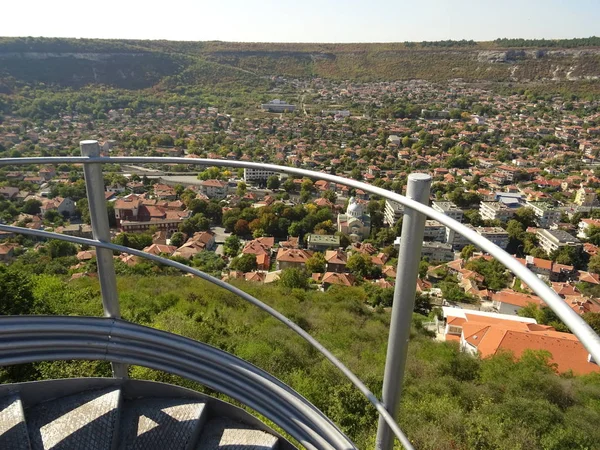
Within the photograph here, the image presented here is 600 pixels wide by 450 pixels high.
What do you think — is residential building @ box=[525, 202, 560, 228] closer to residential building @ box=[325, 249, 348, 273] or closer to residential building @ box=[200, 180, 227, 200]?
residential building @ box=[325, 249, 348, 273]

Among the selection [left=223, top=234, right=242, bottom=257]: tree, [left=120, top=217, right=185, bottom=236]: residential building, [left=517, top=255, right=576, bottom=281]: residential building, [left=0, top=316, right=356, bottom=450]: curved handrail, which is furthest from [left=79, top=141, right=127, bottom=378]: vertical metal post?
[left=517, top=255, right=576, bottom=281]: residential building

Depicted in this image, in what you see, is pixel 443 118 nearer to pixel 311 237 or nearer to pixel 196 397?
pixel 311 237

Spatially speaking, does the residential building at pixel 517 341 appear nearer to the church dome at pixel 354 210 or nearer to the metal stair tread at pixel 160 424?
the metal stair tread at pixel 160 424

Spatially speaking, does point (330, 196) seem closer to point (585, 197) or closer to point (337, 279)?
point (337, 279)

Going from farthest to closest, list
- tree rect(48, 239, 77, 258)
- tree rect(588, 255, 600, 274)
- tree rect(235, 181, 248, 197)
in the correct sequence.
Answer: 1. tree rect(235, 181, 248, 197)
2. tree rect(588, 255, 600, 274)
3. tree rect(48, 239, 77, 258)

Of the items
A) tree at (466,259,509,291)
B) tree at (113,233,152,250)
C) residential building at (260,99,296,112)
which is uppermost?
residential building at (260,99,296,112)

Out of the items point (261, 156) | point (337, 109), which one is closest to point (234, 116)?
point (337, 109)
